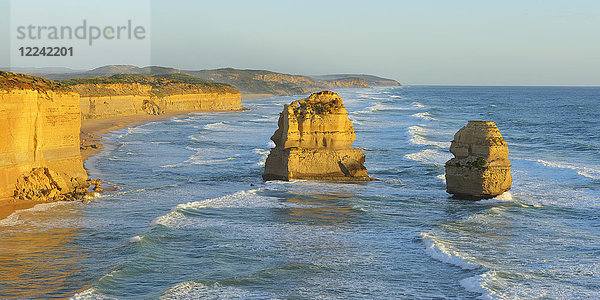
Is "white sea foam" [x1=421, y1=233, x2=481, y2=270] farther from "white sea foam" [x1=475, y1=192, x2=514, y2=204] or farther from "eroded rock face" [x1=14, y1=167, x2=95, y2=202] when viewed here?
"eroded rock face" [x1=14, y1=167, x2=95, y2=202]

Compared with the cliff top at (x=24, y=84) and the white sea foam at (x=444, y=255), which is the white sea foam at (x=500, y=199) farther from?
the cliff top at (x=24, y=84)

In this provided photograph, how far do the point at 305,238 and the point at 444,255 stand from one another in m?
4.59

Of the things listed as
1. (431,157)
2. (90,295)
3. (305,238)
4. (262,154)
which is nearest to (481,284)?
(305,238)

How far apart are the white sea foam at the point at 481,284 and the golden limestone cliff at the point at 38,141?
17063 millimetres

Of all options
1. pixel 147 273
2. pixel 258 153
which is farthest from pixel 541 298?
pixel 258 153

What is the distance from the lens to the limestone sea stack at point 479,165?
26688mm

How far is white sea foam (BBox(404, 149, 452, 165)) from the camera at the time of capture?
40125mm

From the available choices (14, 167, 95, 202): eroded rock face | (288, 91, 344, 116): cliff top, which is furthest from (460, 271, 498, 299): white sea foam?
(14, 167, 95, 202): eroded rock face

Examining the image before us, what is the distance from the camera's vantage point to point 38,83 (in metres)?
28.3

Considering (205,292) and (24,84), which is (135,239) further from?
(24,84)

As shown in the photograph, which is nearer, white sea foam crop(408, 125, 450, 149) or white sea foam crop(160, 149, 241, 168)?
white sea foam crop(160, 149, 241, 168)

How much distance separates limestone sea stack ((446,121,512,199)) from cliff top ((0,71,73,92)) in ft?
57.1

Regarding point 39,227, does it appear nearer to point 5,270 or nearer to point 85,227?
point 85,227

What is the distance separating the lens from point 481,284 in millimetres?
16234
